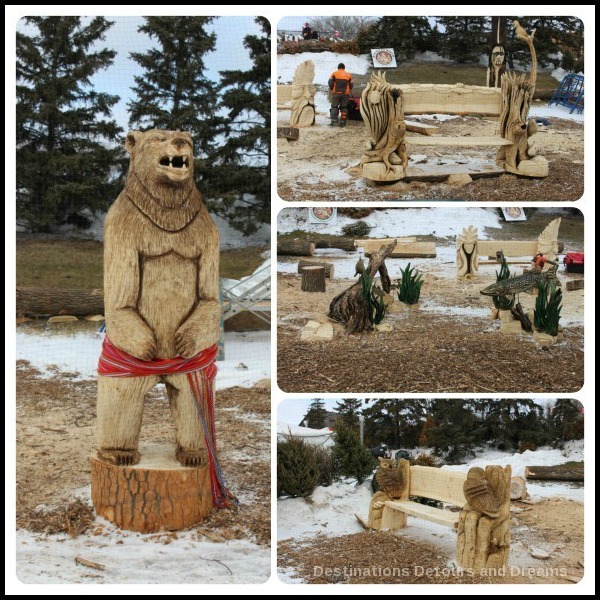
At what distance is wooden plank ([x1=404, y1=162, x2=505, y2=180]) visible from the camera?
22.0ft

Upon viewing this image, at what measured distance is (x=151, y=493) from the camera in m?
5.23

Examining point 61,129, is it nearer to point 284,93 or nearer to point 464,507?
point 284,93

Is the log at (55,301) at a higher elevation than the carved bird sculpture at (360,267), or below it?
below

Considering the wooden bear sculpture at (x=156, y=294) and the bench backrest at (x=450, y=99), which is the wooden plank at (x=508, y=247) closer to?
the bench backrest at (x=450, y=99)

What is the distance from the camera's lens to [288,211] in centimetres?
650

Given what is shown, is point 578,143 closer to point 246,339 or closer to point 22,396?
point 246,339

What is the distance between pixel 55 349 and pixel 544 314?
13.8 feet

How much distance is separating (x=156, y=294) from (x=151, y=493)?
1.16 meters

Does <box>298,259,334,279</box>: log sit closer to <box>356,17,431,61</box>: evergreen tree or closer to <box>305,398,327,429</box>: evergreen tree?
<box>305,398,327,429</box>: evergreen tree

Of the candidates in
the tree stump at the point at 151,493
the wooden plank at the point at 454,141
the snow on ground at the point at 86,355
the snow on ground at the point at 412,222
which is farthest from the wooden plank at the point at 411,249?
the tree stump at the point at 151,493

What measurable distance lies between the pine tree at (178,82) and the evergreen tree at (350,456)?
3.50 metres

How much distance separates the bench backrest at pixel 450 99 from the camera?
6.72 meters

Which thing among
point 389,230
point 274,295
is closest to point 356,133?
point 389,230

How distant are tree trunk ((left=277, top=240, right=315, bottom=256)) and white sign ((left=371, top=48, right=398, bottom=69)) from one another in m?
1.48
